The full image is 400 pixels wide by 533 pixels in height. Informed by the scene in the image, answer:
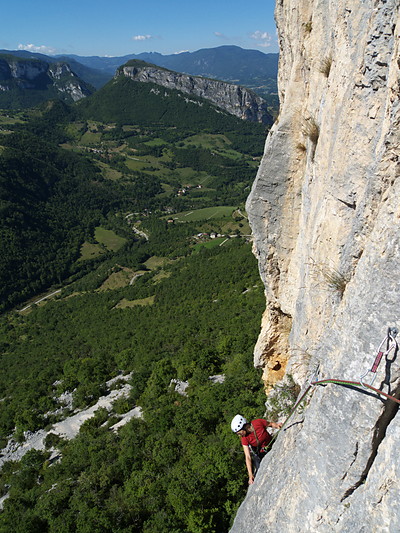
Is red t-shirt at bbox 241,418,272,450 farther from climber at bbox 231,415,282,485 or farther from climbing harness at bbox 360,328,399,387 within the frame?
climbing harness at bbox 360,328,399,387

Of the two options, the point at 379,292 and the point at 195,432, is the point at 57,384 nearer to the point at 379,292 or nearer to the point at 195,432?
the point at 195,432

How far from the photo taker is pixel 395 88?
584 cm

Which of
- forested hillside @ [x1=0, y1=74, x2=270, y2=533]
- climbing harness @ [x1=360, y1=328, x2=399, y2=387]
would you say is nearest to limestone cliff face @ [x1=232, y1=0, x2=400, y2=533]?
climbing harness @ [x1=360, y1=328, x2=399, y2=387]

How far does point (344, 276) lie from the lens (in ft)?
25.4

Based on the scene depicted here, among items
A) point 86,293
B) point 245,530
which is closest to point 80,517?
point 245,530

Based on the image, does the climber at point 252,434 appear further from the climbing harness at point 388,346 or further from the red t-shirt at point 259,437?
the climbing harness at point 388,346

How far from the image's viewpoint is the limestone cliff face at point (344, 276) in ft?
19.7

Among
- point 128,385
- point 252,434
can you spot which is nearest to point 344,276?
point 252,434

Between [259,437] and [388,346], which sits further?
[259,437]

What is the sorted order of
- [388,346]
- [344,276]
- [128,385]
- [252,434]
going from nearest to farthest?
[388,346] → [344,276] → [252,434] → [128,385]

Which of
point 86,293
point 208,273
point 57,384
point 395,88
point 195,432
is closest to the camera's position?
point 395,88

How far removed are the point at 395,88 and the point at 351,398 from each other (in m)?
5.66

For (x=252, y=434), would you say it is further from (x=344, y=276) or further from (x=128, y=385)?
(x=128, y=385)

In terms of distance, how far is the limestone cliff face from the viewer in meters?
6.01
